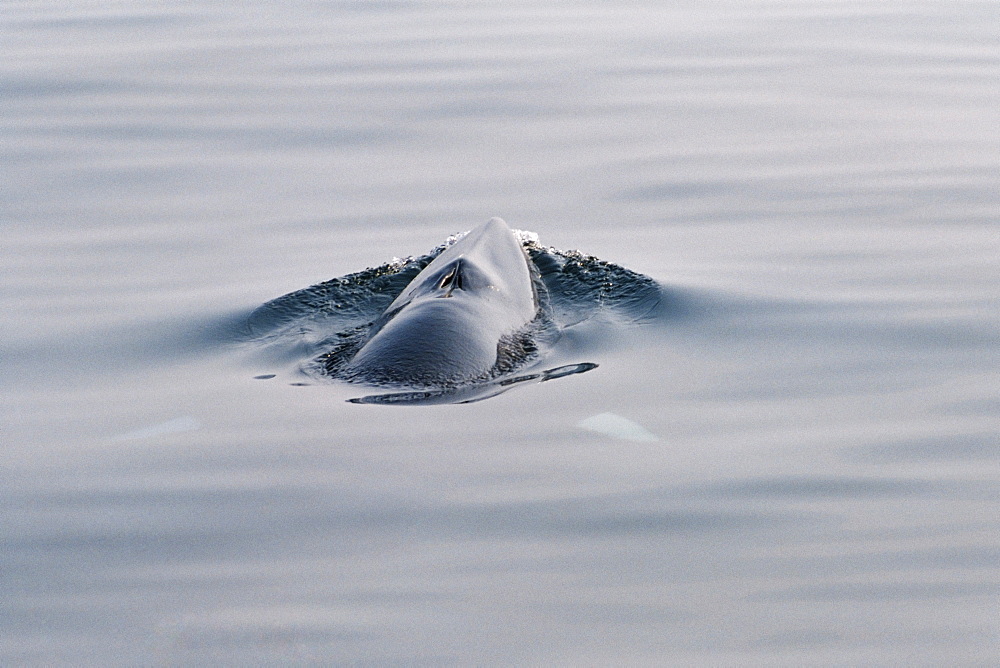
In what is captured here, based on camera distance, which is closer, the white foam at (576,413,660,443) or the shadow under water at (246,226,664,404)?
the white foam at (576,413,660,443)

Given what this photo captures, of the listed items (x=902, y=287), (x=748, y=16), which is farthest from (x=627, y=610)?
(x=748, y=16)

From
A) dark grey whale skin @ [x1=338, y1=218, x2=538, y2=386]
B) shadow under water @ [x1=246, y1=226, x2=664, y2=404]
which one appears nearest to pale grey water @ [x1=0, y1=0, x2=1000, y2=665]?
shadow under water @ [x1=246, y1=226, x2=664, y2=404]

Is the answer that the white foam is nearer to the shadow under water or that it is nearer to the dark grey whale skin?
the shadow under water

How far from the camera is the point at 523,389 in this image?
10.5 metres

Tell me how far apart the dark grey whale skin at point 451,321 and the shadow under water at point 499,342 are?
85mm

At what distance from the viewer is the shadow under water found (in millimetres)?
10547

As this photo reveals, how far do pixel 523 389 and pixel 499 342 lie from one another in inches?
32.1

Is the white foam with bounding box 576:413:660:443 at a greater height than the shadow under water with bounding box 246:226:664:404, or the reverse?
the shadow under water with bounding box 246:226:664:404

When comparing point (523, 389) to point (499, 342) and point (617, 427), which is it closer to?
point (499, 342)

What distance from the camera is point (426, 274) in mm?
12562

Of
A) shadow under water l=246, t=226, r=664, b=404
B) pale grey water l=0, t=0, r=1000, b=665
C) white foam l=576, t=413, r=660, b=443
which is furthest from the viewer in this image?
shadow under water l=246, t=226, r=664, b=404

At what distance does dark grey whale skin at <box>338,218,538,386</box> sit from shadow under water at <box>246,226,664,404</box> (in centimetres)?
9

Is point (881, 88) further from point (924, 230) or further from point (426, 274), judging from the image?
point (426, 274)

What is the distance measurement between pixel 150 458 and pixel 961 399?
598cm
